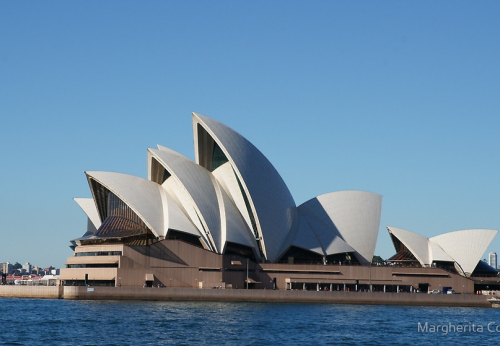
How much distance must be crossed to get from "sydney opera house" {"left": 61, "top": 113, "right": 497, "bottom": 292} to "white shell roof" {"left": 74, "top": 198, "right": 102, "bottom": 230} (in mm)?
6343

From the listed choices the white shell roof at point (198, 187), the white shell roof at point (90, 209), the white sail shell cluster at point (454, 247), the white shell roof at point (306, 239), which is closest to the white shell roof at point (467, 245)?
the white sail shell cluster at point (454, 247)

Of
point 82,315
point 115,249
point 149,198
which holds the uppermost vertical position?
point 149,198

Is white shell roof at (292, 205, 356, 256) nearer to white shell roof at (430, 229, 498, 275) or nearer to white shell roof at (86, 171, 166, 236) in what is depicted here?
white shell roof at (430, 229, 498, 275)

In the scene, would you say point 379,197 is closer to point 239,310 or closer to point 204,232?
point 204,232

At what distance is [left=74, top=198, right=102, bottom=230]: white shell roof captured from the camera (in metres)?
96.2

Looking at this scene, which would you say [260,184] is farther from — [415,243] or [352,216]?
[415,243]

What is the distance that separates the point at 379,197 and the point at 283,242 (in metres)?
15.5

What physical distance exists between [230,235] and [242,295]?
673 cm

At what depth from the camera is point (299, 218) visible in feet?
306

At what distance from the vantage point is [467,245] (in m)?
95.0

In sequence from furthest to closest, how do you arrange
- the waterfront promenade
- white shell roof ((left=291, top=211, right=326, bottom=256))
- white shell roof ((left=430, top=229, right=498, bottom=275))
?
white shell roof ((left=430, top=229, right=498, bottom=275)), white shell roof ((left=291, top=211, right=326, bottom=256)), the waterfront promenade

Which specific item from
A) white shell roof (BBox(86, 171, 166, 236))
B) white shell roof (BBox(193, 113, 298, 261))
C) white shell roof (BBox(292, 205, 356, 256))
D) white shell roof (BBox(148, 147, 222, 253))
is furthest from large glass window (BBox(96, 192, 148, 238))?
white shell roof (BBox(292, 205, 356, 256))

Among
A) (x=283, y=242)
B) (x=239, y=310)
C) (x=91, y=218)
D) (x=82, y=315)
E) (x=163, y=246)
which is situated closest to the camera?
(x=82, y=315)

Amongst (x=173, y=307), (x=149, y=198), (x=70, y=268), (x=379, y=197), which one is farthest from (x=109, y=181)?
(x=379, y=197)
